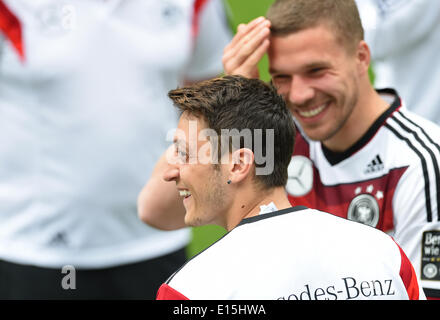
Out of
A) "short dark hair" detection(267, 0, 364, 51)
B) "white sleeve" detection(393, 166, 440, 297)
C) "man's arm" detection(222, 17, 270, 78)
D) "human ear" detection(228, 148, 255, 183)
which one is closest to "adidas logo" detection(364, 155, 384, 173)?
"white sleeve" detection(393, 166, 440, 297)

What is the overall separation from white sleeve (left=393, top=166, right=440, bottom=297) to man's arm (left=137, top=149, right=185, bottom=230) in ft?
2.66

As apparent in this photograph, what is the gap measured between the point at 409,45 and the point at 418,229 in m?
1.37

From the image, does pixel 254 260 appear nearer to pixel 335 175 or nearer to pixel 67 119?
pixel 335 175

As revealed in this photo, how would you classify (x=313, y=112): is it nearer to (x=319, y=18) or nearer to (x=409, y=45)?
(x=319, y=18)

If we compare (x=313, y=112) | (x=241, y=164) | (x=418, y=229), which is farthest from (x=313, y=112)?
(x=241, y=164)

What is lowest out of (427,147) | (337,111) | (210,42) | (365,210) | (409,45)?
(365,210)

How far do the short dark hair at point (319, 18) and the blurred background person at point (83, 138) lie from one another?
2.68ft

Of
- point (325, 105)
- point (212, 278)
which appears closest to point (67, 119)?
point (325, 105)

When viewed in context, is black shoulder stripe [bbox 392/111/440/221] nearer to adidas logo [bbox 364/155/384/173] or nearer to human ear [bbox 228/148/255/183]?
adidas logo [bbox 364/155/384/173]

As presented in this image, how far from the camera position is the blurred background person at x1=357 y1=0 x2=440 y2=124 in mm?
3455

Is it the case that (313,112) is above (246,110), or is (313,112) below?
above

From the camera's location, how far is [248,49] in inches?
107

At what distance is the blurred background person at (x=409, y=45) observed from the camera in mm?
3455

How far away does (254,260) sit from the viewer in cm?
180
